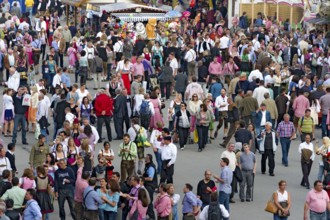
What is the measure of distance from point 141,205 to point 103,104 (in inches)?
333

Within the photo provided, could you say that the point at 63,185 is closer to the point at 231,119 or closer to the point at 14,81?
the point at 231,119

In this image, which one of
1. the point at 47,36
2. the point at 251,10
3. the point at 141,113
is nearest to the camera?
the point at 141,113

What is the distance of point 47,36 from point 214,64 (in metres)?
11.3

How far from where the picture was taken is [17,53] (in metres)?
41.6

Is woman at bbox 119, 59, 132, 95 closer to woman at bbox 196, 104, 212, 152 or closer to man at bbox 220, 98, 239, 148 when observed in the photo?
man at bbox 220, 98, 239, 148

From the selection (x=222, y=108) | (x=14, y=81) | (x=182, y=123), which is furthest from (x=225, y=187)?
(x=14, y=81)

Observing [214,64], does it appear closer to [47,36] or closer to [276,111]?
[276,111]

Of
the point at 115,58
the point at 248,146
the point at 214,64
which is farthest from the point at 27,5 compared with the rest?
the point at 248,146

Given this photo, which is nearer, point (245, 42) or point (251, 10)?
point (245, 42)

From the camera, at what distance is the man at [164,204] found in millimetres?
25312

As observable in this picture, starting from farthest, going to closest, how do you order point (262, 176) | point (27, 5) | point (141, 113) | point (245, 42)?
point (27, 5), point (245, 42), point (141, 113), point (262, 176)

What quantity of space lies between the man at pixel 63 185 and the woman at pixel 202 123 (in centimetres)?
667

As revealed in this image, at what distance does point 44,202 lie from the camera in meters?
26.0

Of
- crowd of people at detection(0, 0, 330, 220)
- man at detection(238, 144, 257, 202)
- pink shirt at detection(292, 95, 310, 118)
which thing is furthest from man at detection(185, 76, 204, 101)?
man at detection(238, 144, 257, 202)
